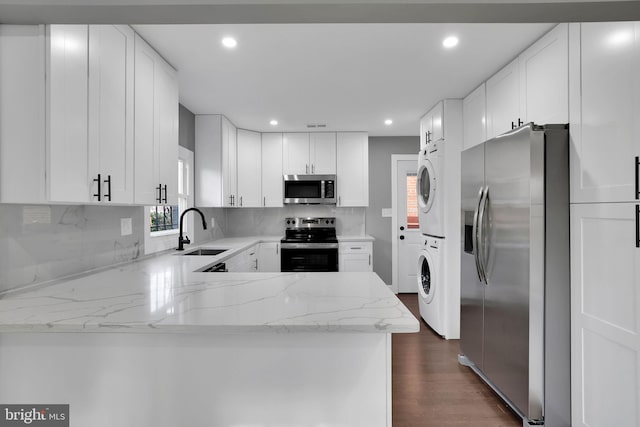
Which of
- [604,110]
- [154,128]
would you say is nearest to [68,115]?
[154,128]

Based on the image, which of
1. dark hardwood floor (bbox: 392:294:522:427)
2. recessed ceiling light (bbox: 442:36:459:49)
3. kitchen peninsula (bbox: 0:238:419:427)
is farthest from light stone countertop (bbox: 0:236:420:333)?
recessed ceiling light (bbox: 442:36:459:49)

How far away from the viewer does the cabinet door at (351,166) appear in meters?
4.46

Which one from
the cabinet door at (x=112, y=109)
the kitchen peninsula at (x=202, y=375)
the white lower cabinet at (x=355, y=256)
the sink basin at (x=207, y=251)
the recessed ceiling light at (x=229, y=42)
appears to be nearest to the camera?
the kitchen peninsula at (x=202, y=375)

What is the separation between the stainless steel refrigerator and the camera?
1.83 meters

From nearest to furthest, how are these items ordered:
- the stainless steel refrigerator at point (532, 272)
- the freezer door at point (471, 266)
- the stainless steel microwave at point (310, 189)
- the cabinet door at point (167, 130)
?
the stainless steel refrigerator at point (532, 272) < the cabinet door at point (167, 130) < the freezer door at point (471, 266) < the stainless steel microwave at point (310, 189)

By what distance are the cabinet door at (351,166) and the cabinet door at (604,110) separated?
9.07 feet

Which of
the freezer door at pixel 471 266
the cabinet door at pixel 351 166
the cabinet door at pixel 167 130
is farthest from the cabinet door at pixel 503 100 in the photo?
the cabinet door at pixel 167 130

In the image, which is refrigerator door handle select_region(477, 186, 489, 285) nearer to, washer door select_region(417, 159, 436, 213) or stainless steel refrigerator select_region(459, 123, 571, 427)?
stainless steel refrigerator select_region(459, 123, 571, 427)

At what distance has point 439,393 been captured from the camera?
7.60ft

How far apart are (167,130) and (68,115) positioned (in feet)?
3.13

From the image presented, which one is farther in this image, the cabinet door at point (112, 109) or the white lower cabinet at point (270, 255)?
the white lower cabinet at point (270, 255)

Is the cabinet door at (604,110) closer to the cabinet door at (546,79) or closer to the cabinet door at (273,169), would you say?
the cabinet door at (546,79)

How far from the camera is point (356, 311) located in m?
1.18

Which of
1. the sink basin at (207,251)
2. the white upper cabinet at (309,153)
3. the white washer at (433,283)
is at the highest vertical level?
the white upper cabinet at (309,153)
